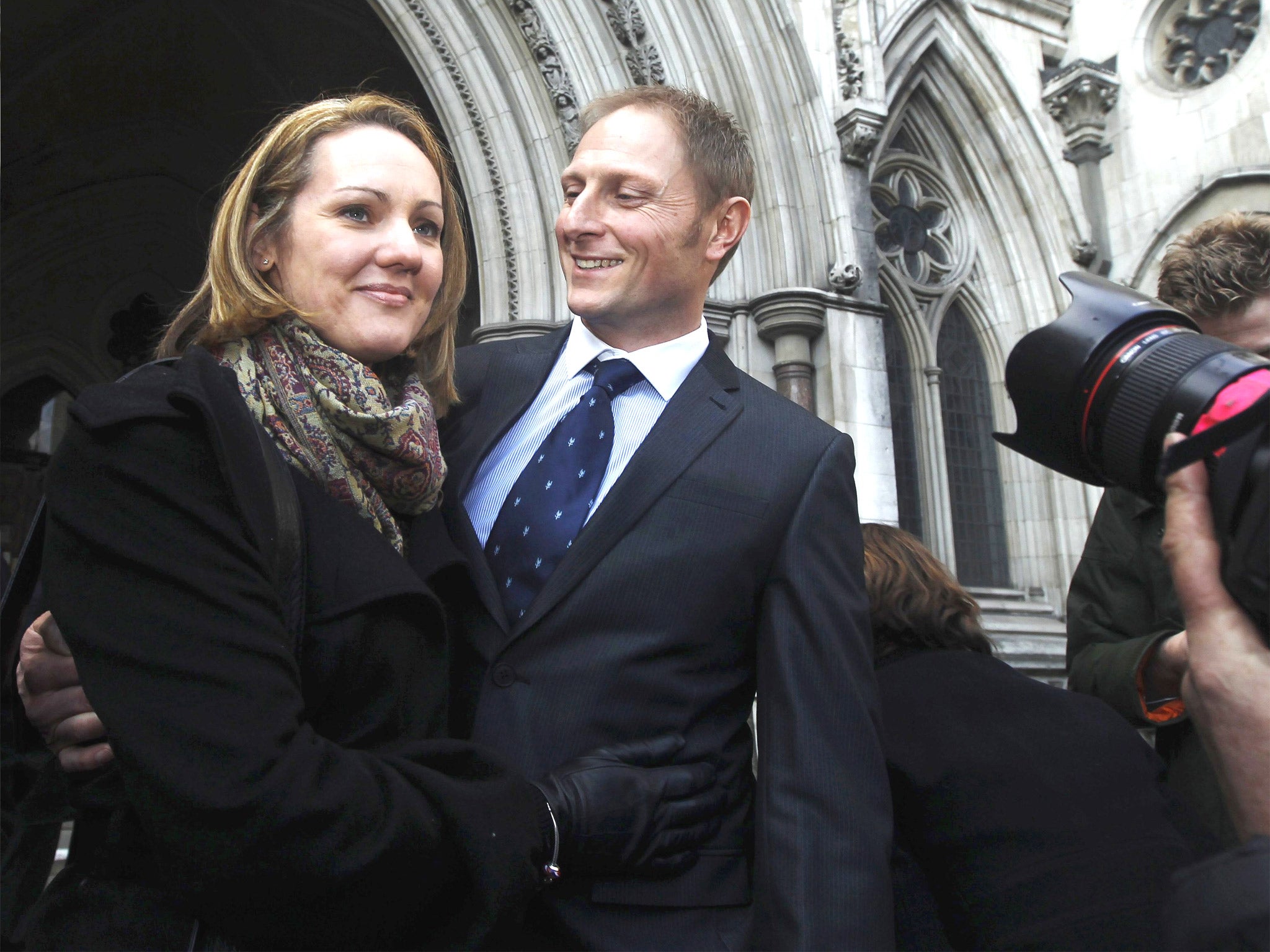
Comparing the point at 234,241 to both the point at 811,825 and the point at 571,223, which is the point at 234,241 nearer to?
the point at 571,223

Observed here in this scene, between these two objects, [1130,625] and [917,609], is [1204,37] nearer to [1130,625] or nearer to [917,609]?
[1130,625]

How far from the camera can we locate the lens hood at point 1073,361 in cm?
115

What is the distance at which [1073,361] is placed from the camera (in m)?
1.16

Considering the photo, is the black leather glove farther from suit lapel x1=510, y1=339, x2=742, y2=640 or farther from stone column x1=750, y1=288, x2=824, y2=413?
stone column x1=750, y1=288, x2=824, y2=413

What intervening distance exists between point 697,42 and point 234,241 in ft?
17.2

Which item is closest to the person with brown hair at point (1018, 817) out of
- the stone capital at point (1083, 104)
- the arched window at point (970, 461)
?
the arched window at point (970, 461)

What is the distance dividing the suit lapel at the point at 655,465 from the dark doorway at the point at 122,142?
20.7ft

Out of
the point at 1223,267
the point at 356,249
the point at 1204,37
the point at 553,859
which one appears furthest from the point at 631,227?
the point at 1204,37

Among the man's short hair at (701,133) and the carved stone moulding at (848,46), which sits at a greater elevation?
the carved stone moulding at (848,46)

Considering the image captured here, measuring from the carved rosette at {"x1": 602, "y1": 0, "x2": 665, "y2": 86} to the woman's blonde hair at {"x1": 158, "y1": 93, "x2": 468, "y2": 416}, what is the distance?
4609 millimetres

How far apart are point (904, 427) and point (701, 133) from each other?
5.81m

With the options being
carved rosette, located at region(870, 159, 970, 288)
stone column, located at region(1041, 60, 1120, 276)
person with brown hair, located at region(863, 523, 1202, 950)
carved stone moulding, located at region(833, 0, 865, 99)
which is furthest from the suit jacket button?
stone column, located at region(1041, 60, 1120, 276)

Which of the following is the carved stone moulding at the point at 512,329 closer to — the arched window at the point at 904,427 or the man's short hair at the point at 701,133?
the arched window at the point at 904,427

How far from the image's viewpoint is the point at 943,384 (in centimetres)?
752
